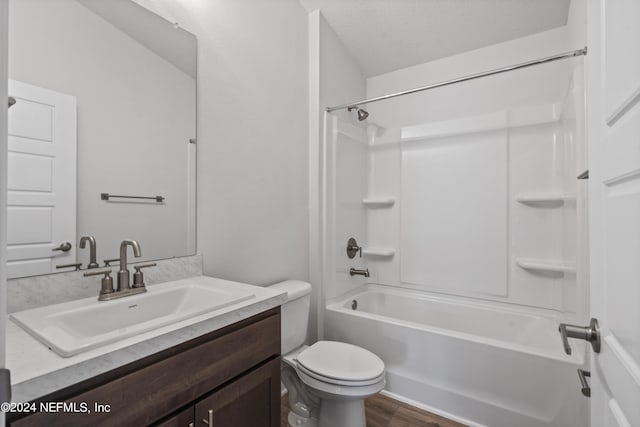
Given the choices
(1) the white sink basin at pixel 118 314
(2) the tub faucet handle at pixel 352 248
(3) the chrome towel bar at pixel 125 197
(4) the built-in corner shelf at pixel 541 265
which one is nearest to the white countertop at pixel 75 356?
(1) the white sink basin at pixel 118 314

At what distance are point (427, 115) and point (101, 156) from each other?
2342 millimetres

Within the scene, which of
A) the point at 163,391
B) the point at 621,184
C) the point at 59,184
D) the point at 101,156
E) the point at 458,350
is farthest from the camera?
the point at 458,350

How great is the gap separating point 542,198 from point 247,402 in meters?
2.13

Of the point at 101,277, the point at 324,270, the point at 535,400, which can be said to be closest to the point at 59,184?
the point at 101,277

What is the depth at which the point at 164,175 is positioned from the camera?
129 centimetres

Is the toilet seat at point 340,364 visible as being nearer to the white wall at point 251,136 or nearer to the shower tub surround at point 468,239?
the shower tub surround at point 468,239

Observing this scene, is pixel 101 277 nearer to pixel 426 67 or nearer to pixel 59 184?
pixel 59 184

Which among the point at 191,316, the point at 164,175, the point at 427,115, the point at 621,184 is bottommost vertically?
the point at 191,316

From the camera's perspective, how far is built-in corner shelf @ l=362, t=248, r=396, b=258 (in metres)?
2.56

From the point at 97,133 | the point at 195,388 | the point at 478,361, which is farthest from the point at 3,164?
the point at 478,361

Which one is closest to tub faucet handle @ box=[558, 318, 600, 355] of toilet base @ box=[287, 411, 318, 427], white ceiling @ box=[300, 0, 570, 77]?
toilet base @ box=[287, 411, 318, 427]

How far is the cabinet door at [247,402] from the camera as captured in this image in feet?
2.75

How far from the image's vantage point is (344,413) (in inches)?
55.2

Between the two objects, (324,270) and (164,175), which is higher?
(164,175)
